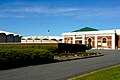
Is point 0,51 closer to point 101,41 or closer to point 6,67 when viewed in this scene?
point 6,67

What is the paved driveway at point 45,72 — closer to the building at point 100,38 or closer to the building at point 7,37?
the building at point 7,37

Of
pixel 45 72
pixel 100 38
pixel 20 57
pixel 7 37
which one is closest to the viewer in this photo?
pixel 45 72

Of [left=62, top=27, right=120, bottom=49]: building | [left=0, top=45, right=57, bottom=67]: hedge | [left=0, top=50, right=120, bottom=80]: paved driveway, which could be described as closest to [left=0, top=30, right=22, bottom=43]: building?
[left=0, top=45, right=57, bottom=67]: hedge

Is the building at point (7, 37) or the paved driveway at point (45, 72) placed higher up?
the building at point (7, 37)

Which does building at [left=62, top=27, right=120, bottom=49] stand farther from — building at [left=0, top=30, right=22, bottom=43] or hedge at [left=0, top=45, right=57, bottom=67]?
hedge at [left=0, top=45, right=57, bottom=67]

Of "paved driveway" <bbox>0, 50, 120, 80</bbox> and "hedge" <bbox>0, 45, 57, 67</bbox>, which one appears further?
"hedge" <bbox>0, 45, 57, 67</bbox>

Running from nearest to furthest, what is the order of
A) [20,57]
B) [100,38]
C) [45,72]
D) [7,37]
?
[45,72] → [20,57] → [7,37] → [100,38]

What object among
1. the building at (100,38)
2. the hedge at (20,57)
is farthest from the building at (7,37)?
the building at (100,38)

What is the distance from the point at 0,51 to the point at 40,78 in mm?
5922

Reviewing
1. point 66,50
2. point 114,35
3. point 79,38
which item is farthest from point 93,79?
point 79,38

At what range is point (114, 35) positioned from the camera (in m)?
73.7

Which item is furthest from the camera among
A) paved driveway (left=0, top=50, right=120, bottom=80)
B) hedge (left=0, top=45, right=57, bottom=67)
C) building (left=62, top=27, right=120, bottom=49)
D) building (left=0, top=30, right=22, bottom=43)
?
building (left=62, top=27, right=120, bottom=49)

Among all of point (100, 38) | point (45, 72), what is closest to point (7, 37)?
point (45, 72)

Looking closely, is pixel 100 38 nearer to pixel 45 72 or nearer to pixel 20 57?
pixel 20 57
